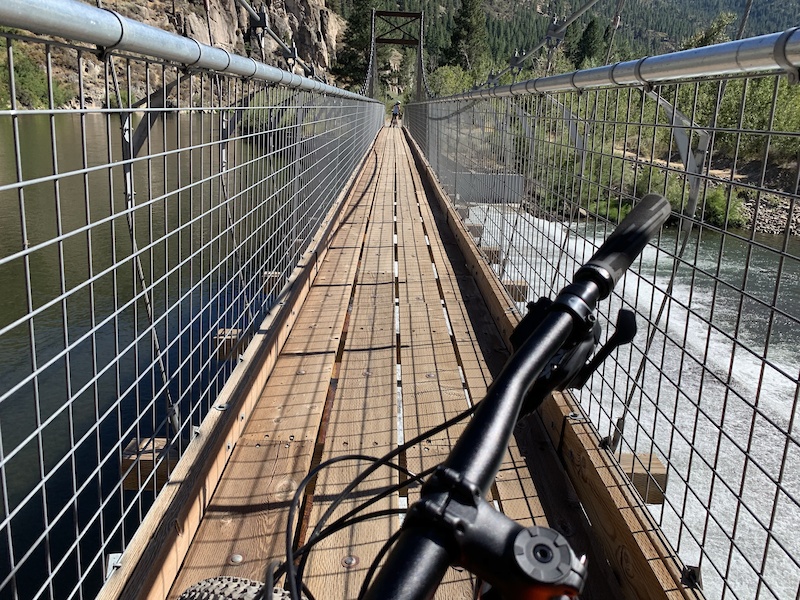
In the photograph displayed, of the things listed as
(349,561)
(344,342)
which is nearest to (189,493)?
(349,561)

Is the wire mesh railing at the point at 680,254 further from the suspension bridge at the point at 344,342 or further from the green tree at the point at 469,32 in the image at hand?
the green tree at the point at 469,32

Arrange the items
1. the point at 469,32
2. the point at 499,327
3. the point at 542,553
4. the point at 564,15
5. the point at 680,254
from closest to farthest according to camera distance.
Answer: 1. the point at 542,553
2. the point at 680,254
3. the point at 499,327
4. the point at 469,32
5. the point at 564,15

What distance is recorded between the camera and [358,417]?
2.56 meters

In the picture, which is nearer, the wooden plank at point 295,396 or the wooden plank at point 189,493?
the wooden plank at point 189,493

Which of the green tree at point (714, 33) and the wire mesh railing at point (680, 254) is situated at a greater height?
the green tree at point (714, 33)

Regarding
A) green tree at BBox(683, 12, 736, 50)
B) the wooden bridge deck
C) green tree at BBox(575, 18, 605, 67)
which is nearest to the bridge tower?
green tree at BBox(683, 12, 736, 50)

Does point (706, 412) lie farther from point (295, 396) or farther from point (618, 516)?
point (295, 396)

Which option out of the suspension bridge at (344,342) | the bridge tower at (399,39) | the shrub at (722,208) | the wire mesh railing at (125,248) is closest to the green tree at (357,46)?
the bridge tower at (399,39)

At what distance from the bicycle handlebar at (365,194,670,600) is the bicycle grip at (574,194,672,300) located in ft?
0.15

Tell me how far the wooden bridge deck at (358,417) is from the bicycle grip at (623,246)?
1075 mm

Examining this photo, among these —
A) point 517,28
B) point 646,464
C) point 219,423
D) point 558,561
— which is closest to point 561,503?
point 646,464

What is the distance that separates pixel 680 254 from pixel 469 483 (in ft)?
4.37

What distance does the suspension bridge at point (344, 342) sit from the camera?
1.40 meters

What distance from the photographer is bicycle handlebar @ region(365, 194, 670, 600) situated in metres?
0.52
